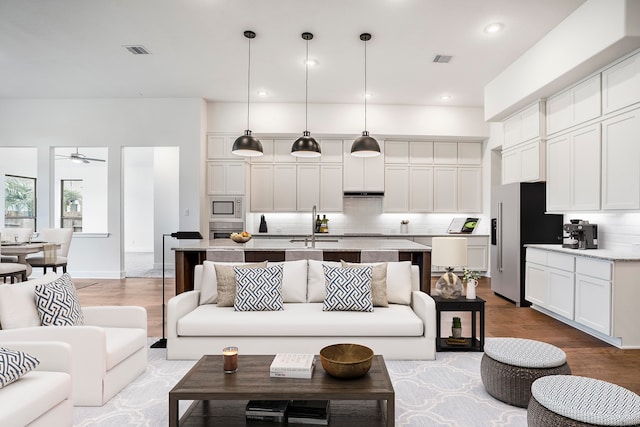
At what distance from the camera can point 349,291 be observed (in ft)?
10.6

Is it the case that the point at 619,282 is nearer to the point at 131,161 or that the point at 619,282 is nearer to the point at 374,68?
the point at 374,68

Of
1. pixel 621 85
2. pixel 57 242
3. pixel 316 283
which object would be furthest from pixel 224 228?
pixel 621 85

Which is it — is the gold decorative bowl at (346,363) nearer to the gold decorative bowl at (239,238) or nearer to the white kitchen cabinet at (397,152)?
the gold decorative bowl at (239,238)

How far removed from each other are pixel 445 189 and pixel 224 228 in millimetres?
4295

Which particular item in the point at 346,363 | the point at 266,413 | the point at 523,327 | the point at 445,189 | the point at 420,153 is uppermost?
the point at 420,153

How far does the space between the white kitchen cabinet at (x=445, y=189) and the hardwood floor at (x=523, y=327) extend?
159cm

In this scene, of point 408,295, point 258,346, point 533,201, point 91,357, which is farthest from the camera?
point 533,201

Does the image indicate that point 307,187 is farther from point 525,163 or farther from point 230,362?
point 230,362

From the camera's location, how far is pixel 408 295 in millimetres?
3457

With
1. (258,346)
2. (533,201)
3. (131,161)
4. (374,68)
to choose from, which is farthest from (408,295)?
(131,161)

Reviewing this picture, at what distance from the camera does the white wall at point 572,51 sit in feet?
10.7

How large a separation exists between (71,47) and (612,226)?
6.73 m

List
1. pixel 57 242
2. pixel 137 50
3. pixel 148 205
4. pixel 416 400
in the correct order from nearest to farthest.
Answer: pixel 416 400
pixel 137 50
pixel 57 242
pixel 148 205

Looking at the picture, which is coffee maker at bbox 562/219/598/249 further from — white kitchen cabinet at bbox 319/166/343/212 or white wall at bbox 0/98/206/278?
white wall at bbox 0/98/206/278
